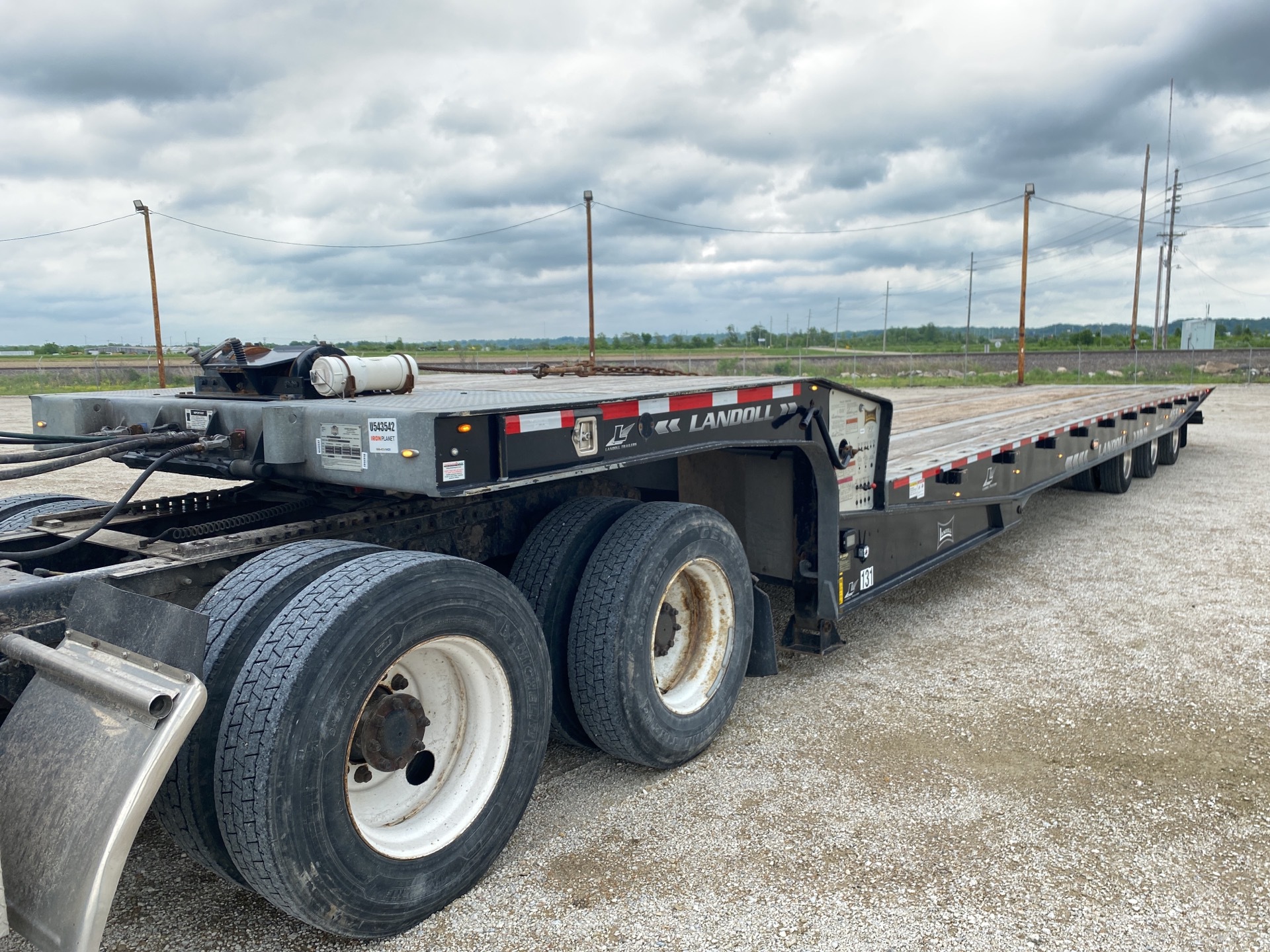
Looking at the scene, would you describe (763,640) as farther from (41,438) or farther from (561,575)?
(41,438)

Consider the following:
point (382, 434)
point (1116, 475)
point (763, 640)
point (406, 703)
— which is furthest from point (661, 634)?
point (1116, 475)

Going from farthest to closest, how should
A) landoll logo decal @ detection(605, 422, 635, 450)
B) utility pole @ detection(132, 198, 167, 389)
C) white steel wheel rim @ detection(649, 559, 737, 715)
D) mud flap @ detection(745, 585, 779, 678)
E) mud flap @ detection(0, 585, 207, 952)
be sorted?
utility pole @ detection(132, 198, 167, 389) → mud flap @ detection(745, 585, 779, 678) → white steel wheel rim @ detection(649, 559, 737, 715) → landoll logo decal @ detection(605, 422, 635, 450) → mud flap @ detection(0, 585, 207, 952)

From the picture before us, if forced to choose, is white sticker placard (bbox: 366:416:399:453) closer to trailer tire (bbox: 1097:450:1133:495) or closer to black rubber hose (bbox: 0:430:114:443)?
black rubber hose (bbox: 0:430:114:443)

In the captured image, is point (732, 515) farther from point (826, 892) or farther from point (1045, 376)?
point (1045, 376)

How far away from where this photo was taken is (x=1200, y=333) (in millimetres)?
48750

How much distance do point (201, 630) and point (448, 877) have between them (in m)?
1.08

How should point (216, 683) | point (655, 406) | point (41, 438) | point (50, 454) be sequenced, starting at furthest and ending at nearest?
point (655, 406), point (41, 438), point (50, 454), point (216, 683)

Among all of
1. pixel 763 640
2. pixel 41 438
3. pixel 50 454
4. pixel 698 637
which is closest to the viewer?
pixel 50 454

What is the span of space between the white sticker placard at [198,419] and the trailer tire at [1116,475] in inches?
363

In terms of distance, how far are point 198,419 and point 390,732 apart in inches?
53.2

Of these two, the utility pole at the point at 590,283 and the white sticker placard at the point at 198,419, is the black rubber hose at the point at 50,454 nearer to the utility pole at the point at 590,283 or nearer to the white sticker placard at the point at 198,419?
the white sticker placard at the point at 198,419

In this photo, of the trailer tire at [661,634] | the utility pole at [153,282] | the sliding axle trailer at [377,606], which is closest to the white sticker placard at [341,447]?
the sliding axle trailer at [377,606]

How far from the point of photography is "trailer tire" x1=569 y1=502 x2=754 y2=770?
10.9 feet

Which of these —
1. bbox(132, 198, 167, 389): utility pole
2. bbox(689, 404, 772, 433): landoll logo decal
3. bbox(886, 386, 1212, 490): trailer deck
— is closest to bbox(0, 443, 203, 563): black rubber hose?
bbox(689, 404, 772, 433): landoll logo decal
